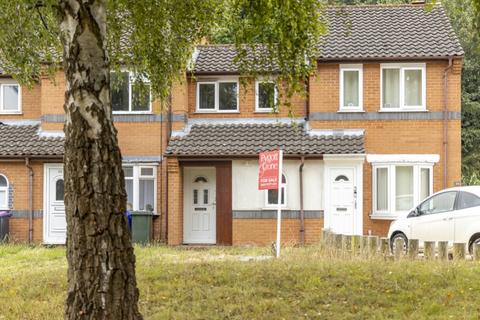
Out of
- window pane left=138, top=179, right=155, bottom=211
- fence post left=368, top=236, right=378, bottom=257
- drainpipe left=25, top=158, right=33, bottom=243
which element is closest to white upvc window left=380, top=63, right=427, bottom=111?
window pane left=138, top=179, right=155, bottom=211

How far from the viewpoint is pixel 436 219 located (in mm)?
17344

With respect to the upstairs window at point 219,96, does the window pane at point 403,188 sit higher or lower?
lower

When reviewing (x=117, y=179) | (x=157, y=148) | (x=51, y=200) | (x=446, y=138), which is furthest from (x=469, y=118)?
(x=117, y=179)

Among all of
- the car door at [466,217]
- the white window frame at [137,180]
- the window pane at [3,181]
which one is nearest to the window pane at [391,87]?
the car door at [466,217]

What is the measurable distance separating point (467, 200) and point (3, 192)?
48.7 ft

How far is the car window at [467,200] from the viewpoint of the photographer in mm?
16609

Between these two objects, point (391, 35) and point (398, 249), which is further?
point (391, 35)

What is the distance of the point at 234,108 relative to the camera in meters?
24.7

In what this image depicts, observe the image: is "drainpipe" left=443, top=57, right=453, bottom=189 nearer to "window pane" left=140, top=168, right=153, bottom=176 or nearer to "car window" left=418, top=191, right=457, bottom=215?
"car window" left=418, top=191, right=457, bottom=215

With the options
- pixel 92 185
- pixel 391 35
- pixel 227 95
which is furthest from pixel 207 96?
pixel 92 185

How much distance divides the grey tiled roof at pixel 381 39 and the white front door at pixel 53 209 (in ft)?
18.8

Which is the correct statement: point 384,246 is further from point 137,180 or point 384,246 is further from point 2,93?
point 2,93

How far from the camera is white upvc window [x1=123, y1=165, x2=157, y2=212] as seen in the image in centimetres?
2397

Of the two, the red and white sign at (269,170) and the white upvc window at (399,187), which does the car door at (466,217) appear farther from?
the white upvc window at (399,187)
